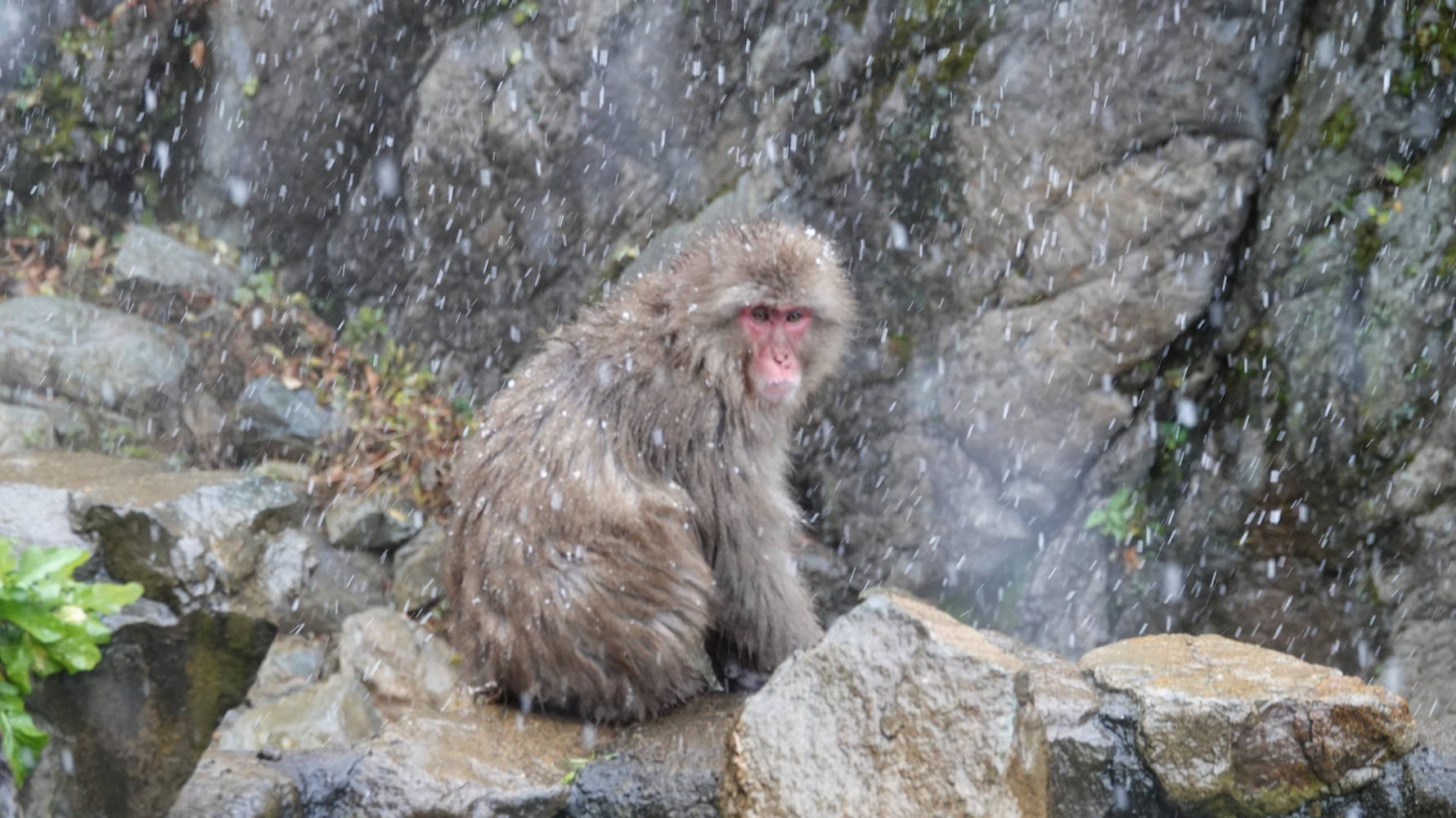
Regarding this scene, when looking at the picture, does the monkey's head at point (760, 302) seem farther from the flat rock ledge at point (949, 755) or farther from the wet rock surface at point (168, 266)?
the wet rock surface at point (168, 266)

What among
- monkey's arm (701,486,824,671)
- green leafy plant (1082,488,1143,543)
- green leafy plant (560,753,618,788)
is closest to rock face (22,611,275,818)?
green leafy plant (560,753,618,788)

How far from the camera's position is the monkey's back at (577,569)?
3.21 m

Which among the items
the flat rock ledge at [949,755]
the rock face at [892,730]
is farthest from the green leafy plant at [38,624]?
the rock face at [892,730]

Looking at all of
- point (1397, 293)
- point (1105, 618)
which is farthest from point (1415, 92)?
point (1105, 618)

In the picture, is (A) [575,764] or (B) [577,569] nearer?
(A) [575,764]

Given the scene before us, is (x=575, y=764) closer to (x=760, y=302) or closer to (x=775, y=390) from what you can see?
(x=775, y=390)

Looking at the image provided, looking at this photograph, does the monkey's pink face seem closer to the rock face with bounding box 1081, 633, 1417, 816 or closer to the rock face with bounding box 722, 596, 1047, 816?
the rock face with bounding box 722, 596, 1047, 816

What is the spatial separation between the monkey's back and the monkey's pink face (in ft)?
1.26

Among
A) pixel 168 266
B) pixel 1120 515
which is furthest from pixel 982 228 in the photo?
pixel 168 266

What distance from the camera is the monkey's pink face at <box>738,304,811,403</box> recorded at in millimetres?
3473

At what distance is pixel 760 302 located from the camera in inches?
137

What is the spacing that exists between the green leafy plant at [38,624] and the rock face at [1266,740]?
216cm

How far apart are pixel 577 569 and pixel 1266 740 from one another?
1.69 metres

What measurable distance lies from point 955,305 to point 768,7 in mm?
1799
